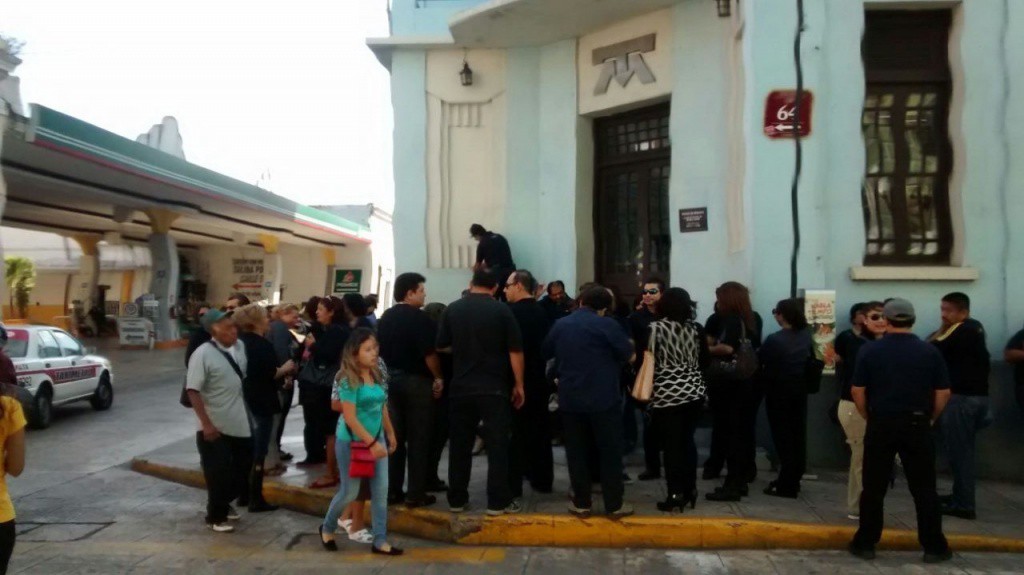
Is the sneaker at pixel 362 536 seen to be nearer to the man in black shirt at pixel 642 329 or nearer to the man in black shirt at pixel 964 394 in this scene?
the man in black shirt at pixel 642 329

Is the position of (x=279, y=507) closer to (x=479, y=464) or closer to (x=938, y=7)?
(x=479, y=464)

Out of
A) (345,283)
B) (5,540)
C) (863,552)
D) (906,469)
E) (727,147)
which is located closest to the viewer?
(5,540)

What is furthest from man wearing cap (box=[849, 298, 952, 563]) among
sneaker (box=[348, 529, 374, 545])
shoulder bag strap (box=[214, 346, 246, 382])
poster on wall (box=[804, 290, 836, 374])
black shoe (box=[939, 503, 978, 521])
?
shoulder bag strap (box=[214, 346, 246, 382])

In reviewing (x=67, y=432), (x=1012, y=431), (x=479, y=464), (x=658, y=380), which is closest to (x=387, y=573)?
(x=658, y=380)

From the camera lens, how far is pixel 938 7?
8.72m

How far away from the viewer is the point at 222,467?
6.70m

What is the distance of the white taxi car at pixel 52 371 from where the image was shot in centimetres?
1237

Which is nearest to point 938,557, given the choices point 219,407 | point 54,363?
point 219,407

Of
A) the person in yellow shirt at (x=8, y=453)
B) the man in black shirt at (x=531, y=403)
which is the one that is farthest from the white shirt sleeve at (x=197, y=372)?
the man in black shirt at (x=531, y=403)

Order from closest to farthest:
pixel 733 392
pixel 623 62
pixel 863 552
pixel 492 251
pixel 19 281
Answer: pixel 863 552
pixel 733 392
pixel 623 62
pixel 492 251
pixel 19 281

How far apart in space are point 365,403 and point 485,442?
1.01 meters

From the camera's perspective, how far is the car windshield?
41.4ft

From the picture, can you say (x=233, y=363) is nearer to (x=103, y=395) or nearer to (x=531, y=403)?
(x=531, y=403)

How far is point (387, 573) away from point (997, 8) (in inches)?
300
